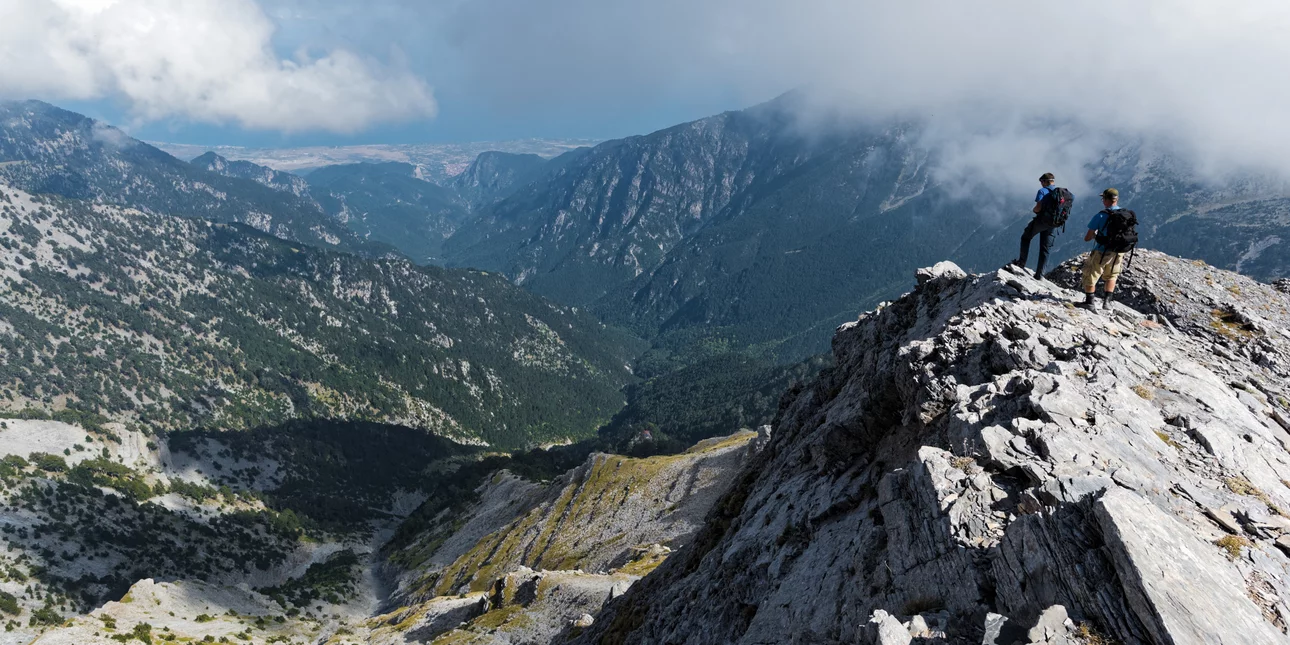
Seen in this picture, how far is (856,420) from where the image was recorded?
2648 cm

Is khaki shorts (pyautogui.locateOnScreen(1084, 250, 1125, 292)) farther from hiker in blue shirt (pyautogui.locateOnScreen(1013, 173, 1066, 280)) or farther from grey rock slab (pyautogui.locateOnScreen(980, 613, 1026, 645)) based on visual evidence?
grey rock slab (pyautogui.locateOnScreen(980, 613, 1026, 645))

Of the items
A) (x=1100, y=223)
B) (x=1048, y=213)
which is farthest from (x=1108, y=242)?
(x=1048, y=213)

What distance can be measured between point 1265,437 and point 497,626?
2588 inches

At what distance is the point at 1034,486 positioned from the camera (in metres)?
15.9

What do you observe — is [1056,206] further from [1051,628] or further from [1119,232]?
[1051,628]

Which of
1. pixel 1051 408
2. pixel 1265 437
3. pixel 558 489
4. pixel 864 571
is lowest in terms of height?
pixel 558 489

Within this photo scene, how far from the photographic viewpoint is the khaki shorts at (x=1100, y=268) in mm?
26000

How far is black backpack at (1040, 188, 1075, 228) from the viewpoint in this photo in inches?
1065

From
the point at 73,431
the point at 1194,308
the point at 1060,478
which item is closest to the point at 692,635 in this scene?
the point at 1060,478

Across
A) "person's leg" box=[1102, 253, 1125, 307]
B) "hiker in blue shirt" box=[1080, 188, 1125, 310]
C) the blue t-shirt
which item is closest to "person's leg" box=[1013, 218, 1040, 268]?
"hiker in blue shirt" box=[1080, 188, 1125, 310]

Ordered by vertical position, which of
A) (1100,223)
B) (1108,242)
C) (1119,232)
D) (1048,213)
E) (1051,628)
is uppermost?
(1048,213)

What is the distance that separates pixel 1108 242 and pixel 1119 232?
26.4 inches

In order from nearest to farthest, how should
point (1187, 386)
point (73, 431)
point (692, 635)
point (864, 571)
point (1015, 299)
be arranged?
point (864, 571) < point (1187, 386) < point (692, 635) < point (1015, 299) < point (73, 431)

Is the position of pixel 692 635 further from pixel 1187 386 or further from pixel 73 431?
pixel 73 431
